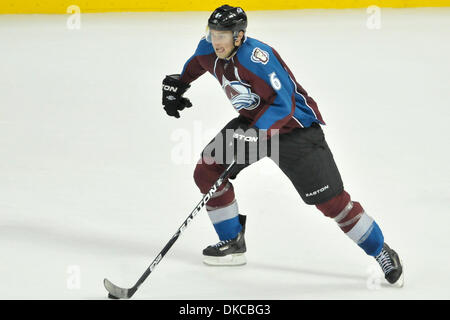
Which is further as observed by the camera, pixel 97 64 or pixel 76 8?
pixel 76 8

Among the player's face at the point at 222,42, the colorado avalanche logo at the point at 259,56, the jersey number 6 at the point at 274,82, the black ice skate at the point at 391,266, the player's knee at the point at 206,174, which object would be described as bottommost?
the black ice skate at the point at 391,266

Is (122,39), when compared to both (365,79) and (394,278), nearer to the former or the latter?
(365,79)

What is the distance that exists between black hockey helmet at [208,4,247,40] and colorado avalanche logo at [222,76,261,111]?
0.21m

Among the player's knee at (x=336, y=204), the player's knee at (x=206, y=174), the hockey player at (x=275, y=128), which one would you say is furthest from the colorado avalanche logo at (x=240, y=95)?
the player's knee at (x=336, y=204)

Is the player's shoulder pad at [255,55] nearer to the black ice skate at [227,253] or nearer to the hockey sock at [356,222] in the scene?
the hockey sock at [356,222]

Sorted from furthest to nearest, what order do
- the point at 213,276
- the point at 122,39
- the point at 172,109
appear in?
the point at 122,39 → the point at 172,109 → the point at 213,276

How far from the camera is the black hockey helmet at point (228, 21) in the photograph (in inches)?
135

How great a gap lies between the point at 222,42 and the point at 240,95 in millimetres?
242

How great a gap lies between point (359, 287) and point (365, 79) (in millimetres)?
3603

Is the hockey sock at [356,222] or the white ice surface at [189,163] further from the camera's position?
the white ice surface at [189,163]

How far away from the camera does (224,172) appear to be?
3.58 metres

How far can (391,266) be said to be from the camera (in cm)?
353

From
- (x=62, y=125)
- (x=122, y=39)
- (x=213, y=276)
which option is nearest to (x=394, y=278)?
(x=213, y=276)

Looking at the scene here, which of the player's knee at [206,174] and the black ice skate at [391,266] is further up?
the player's knee at [206,174]
